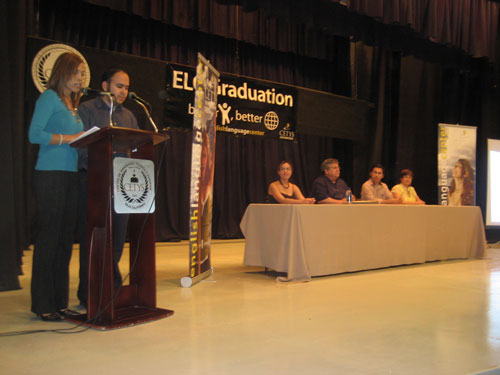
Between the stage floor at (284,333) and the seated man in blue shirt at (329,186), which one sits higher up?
the seated man in blue shirt at (329,186)

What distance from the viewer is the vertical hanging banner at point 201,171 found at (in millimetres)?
3367

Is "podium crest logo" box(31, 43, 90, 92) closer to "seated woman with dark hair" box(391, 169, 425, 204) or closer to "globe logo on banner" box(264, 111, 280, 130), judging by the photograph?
"globe logo on banner" box(264, 111, 280, 130)

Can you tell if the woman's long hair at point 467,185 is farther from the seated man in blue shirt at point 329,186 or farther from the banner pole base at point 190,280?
the banner pole base at point 190,280

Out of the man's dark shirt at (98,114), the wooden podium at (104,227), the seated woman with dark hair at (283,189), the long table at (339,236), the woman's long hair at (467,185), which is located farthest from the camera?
the woman's long hair at (467,185)

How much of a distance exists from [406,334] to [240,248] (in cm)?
405

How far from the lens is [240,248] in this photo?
6199 mm

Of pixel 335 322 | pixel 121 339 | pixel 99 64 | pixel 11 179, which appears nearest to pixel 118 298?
pixel 121 339

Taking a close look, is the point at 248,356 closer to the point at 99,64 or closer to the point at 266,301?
the point at 266,301

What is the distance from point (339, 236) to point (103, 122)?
213 cm

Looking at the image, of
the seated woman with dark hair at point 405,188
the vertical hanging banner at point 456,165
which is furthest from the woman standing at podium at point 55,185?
the vertical hanging banner at point 456,165

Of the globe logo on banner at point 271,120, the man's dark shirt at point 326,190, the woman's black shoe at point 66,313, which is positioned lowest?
the woman's black shoe at point 66,313

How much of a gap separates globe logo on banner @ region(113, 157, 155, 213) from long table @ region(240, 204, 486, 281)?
4.92 ft

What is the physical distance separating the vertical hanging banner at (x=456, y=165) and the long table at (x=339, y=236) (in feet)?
6.80

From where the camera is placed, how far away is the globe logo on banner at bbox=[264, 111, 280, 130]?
20.9ft
